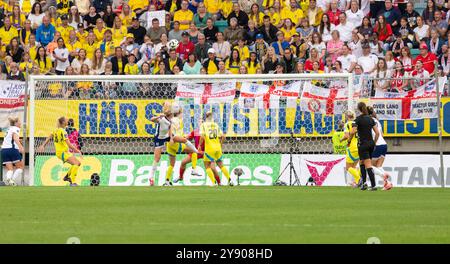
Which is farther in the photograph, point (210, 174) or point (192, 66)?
point (192, 66)

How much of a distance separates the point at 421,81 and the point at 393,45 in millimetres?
2538

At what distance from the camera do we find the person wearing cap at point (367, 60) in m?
32.4

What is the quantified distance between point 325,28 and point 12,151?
33.9 ft

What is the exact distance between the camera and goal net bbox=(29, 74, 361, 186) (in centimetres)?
3128

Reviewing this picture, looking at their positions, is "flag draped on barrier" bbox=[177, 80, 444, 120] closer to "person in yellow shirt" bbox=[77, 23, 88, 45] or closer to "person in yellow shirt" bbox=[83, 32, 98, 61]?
"person in yellow shirt" bbox=[83, 32, 98, 61]

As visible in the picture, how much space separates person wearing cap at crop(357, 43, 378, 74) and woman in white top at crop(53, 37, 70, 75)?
914 cm

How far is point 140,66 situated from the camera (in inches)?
1361

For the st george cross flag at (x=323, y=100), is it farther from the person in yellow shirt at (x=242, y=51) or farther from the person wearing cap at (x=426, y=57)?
the person in yellow shirt at (x=242, y=51)

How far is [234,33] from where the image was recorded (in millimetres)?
34719

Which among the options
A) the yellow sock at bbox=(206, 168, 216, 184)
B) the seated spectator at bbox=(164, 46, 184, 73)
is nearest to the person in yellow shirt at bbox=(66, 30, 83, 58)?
the seated spectator at bbox=(164, 46, 184, 73)

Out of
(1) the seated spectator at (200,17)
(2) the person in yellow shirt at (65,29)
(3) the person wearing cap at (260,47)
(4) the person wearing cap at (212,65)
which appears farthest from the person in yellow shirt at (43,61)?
(3) the person wearing cap at (260,47)

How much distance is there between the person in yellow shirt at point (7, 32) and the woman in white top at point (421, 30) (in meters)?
12.8

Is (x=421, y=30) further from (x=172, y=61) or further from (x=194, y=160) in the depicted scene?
(x=194, y=160)

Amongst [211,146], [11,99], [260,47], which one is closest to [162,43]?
[260,47]
